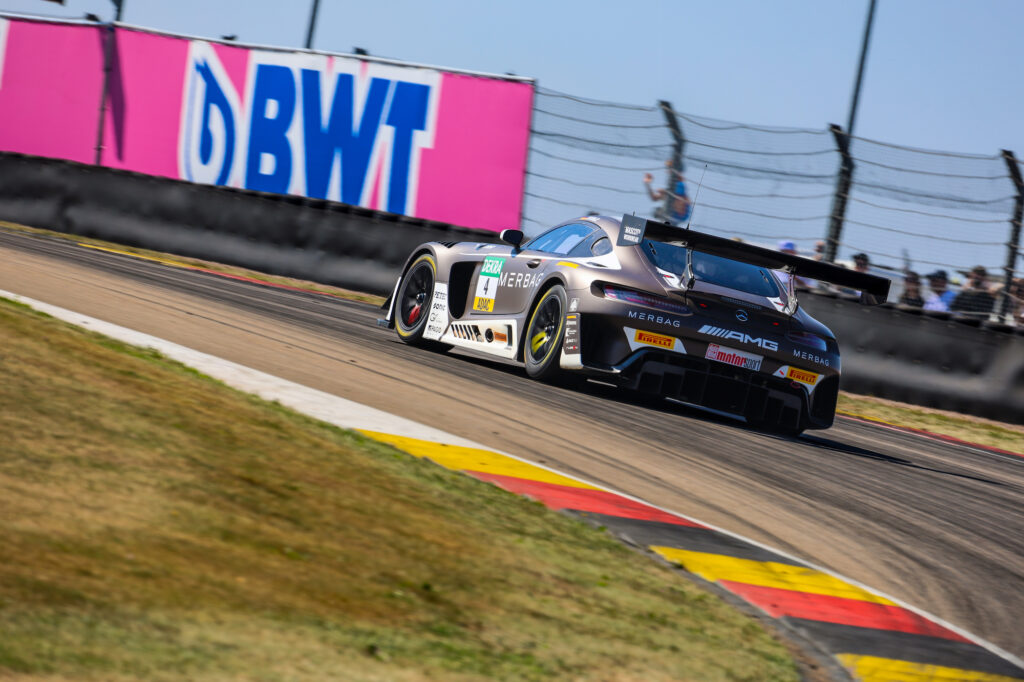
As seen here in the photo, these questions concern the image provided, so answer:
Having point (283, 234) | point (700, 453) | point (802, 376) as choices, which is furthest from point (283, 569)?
point (283, 234)

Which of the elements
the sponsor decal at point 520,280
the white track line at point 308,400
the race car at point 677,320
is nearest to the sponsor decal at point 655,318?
the race car at point 677,320

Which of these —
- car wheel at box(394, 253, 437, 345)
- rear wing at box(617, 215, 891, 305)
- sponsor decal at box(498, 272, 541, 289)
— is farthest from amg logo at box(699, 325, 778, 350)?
car wheel at box(394, 253, 437, 345)

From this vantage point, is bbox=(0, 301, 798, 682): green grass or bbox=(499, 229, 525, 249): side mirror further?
bbox=(499, 229, 525, 249): side mirror

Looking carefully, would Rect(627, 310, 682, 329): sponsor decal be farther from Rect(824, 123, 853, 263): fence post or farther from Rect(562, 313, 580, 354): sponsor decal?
Rect(824, 123, 853, 263): fence post

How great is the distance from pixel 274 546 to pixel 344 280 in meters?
13.2

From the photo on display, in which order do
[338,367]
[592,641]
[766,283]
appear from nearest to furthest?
[592,641]
[338,367]
[766,283]

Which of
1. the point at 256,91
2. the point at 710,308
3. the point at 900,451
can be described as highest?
the point at 256,91

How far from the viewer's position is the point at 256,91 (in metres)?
18.4

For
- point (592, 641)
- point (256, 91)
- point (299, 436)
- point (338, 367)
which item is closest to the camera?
point (592, 641)

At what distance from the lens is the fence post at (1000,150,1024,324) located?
12578mm

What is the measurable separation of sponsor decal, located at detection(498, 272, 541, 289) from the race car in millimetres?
Result: 16

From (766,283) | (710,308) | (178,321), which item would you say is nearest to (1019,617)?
(710,308)

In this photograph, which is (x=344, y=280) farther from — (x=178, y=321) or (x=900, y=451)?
(x=900, y=451)

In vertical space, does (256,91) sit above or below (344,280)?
above
